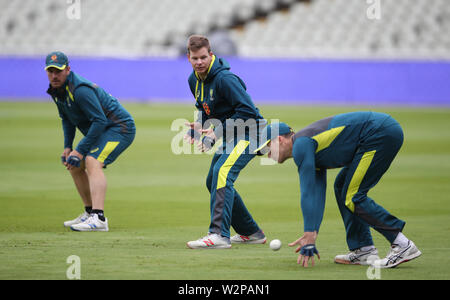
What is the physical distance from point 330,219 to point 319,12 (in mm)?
33743

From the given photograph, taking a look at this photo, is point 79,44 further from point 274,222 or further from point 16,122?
point 274,222

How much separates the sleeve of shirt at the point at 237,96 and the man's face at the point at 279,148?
107 centimetres

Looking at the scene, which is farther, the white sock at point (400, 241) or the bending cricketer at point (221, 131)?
the bending cricketer at point (221, 131)

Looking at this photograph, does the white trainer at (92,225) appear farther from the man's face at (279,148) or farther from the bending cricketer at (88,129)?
the man's face at (279,148)

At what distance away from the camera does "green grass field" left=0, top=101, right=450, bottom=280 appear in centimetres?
672

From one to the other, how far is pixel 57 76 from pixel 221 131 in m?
2.18

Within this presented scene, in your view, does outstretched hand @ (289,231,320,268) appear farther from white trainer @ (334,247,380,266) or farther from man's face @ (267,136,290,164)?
man's face @ (267,136,290,164)

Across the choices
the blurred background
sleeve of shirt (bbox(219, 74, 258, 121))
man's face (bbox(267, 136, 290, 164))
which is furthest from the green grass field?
the blurred background

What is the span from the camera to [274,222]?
31.6 ft

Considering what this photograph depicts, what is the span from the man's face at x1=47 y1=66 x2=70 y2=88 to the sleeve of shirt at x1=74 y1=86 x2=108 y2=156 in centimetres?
21

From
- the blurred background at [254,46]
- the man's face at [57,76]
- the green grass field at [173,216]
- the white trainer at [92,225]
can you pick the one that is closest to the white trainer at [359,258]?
the green grass field at [173,216]

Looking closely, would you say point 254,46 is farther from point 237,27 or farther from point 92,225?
point 92,225

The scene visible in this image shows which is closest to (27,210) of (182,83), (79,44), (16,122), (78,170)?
(78,170)

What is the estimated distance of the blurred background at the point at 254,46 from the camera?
34844 mm
